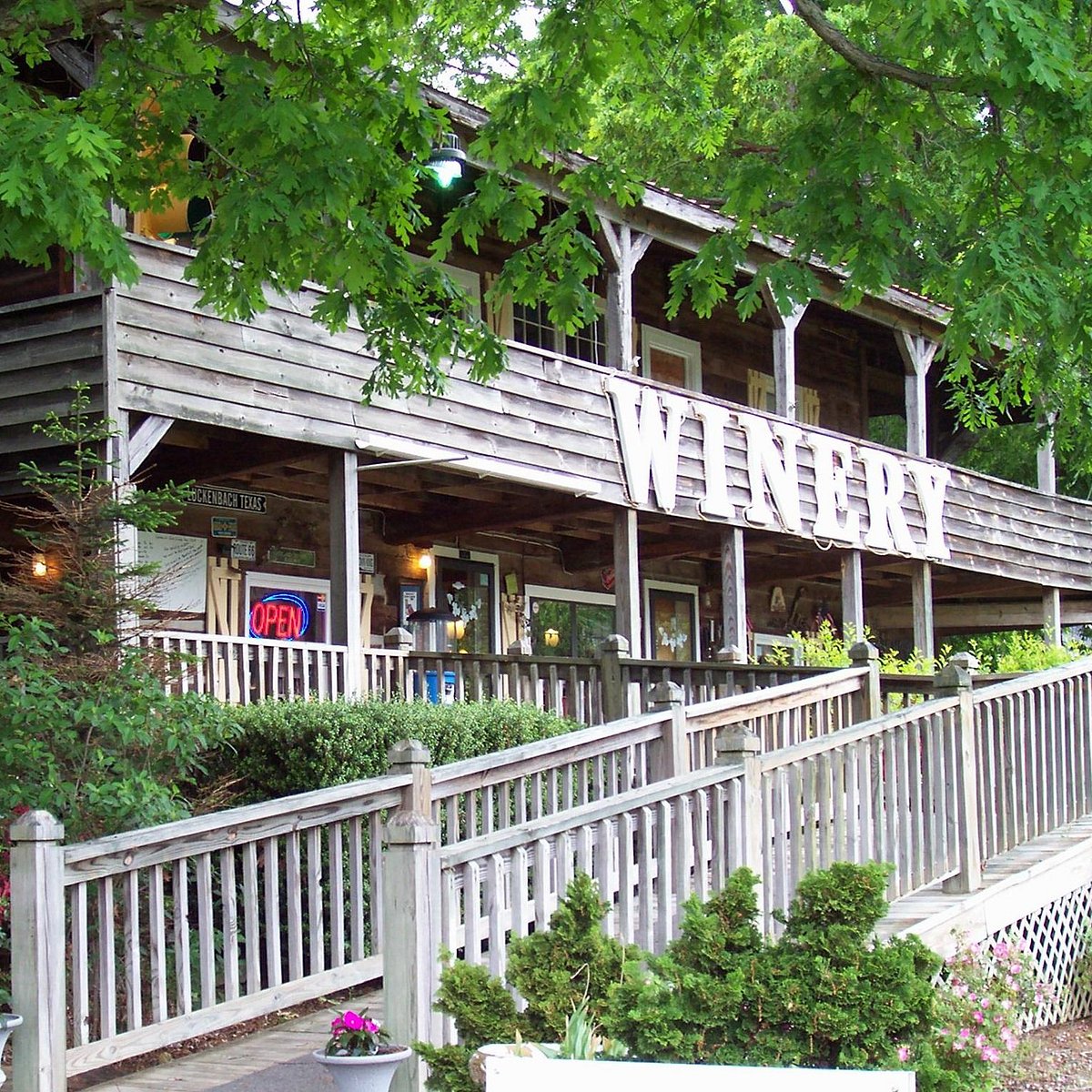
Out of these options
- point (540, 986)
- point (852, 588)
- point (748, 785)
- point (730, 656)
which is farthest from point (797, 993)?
point (852, 588)

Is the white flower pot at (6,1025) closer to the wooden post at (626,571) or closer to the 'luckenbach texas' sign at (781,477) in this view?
the wooden post at (626,571)

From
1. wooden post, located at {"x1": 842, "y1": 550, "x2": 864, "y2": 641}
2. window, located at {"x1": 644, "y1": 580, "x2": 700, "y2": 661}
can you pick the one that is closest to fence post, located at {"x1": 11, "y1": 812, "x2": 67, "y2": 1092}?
wooden post, located at {"x1": 842, "y1": 550, "x2": 864, "y2": 641}

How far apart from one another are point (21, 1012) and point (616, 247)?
11.3m

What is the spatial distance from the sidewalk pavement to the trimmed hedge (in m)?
2.07

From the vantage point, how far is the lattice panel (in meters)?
8.73

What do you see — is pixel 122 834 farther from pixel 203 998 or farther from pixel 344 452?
pixel 344 452

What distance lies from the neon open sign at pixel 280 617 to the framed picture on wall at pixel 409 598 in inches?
49.6

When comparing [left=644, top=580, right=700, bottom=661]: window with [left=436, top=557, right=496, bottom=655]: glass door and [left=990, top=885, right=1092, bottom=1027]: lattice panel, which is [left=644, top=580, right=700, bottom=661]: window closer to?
[left=436, top=557, right=496, bottom=655]: glass door

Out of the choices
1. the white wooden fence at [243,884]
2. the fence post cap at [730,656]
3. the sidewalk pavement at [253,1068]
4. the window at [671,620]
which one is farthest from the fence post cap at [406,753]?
the window at [671,620]

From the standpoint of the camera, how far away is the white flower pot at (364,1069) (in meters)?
5.16

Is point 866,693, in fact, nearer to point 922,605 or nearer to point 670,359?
point 670,359

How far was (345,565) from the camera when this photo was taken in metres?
12.5

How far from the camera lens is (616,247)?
15648 mm

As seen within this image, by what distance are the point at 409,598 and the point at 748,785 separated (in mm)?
10655
